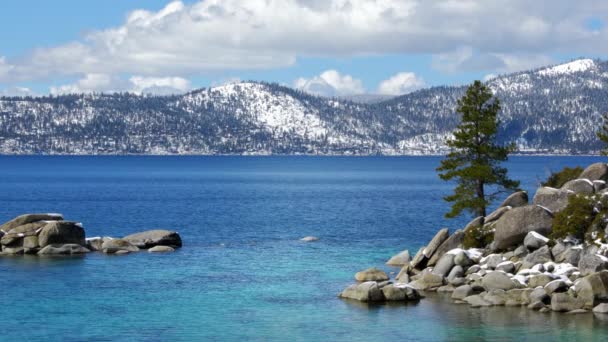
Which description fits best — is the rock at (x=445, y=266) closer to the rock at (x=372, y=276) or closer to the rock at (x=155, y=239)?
the rock at (x=372, y=276)

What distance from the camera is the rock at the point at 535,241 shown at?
5761 cm

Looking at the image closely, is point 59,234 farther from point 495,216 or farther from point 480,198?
point 495,216

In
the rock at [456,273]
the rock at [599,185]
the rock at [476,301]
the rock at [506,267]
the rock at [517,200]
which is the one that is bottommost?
the rock at [476,301]

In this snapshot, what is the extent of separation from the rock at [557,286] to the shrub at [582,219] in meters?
5.59

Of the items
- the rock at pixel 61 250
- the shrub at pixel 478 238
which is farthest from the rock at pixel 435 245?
the rock at pixel 61 250

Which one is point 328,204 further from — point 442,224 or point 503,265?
point 503,265

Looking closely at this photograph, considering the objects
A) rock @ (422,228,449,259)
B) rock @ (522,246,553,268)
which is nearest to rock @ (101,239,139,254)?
rock @ (422,228,449,259)

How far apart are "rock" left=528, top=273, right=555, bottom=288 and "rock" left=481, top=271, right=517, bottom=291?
3.52 feet

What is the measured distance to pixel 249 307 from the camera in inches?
2103

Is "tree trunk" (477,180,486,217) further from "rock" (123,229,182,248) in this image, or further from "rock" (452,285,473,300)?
"rock" (123,229,182,248)

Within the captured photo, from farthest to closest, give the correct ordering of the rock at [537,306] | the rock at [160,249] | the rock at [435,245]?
the rock at [160,249]
the rock at [435,245]
the rock at [537,306]

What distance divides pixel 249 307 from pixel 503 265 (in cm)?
1746

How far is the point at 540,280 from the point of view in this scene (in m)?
53.1

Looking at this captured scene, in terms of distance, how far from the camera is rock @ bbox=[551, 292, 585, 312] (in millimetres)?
49906
